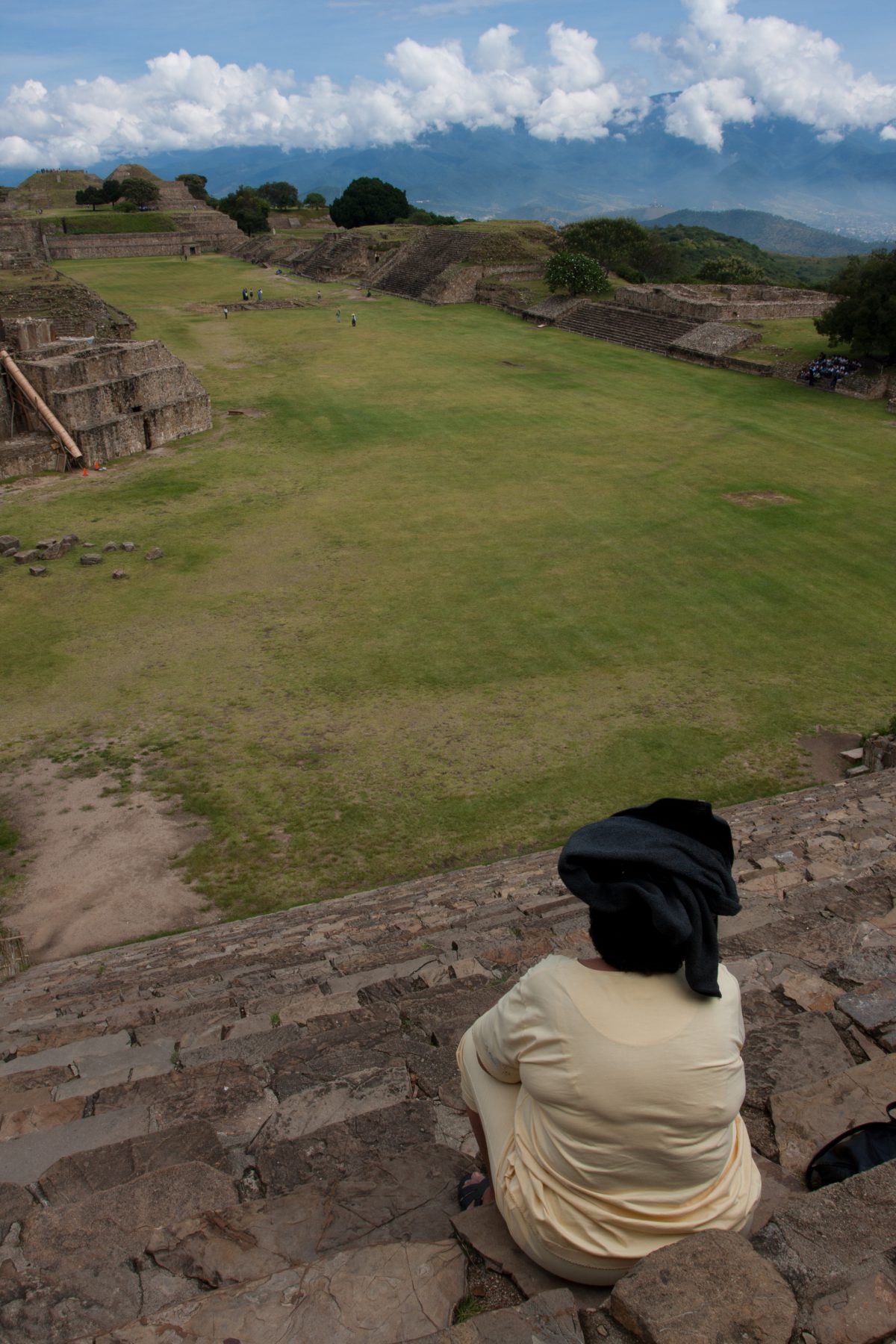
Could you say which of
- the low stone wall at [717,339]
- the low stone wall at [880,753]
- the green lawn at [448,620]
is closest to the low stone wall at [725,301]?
the low stone wall at [717,339]

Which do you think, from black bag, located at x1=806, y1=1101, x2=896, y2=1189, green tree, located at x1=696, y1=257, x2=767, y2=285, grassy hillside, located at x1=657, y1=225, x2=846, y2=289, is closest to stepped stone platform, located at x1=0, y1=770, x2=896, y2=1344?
black bag, located at x1=806, y1=1101, x2=896, y2=1189

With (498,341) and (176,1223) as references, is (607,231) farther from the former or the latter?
(176,1223)

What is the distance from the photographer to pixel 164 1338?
8.20 ft

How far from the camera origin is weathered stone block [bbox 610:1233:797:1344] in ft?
7.23

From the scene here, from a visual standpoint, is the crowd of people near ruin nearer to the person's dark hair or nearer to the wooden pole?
the wooden pole

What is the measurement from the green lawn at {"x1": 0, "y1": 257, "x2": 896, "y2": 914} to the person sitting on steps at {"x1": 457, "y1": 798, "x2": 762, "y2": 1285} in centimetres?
693

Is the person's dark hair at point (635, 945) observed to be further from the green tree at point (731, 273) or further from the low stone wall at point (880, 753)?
the green tree at point (731, 273)

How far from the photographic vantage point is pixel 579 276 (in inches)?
1642

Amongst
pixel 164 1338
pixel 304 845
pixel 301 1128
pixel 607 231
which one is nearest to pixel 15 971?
pixel 304 845

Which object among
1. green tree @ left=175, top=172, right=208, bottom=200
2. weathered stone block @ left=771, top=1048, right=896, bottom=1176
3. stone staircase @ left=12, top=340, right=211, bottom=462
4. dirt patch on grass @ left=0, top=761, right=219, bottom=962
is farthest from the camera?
green tree @ left=175, top=172, right=208, bottom=200

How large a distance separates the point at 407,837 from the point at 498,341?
1248 inches

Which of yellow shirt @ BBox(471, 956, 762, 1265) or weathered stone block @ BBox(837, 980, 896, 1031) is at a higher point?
yellow shirt @ BBox(471, 956, 762, 1265)

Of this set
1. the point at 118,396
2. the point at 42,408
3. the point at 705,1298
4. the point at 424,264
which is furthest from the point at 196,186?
the point at 705,1298

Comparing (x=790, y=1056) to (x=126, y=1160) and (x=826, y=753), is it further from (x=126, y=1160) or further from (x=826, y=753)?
(x=826, y=753)
